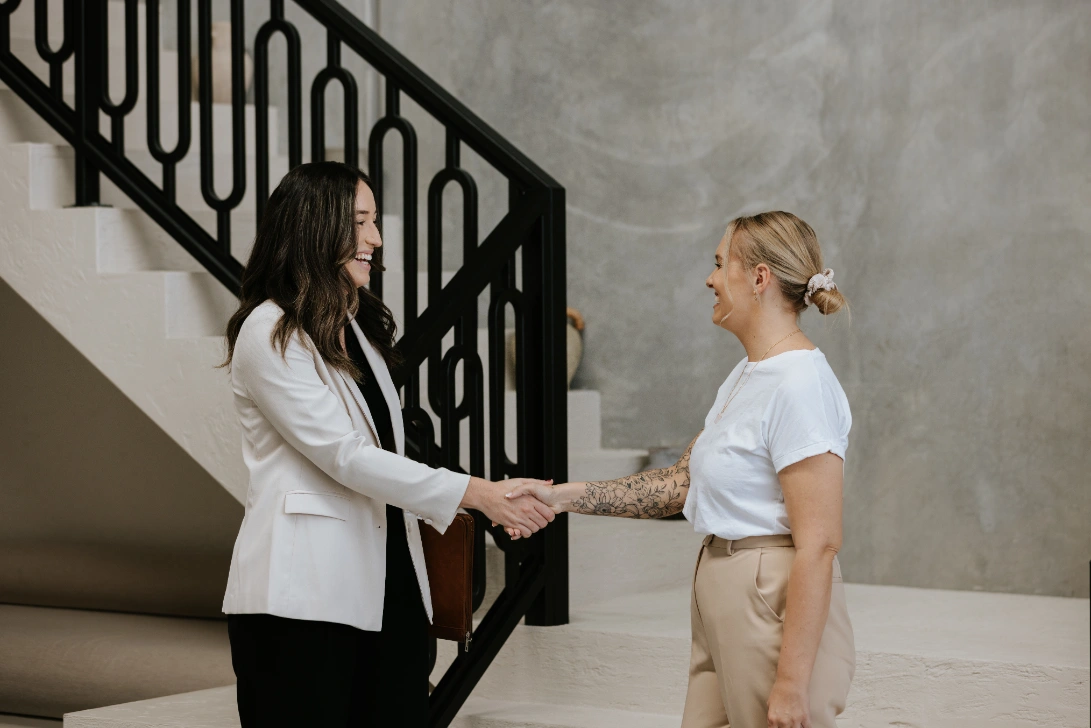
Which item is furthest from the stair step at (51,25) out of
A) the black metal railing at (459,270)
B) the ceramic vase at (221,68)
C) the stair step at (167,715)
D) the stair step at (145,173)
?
the stair step at (167,715)

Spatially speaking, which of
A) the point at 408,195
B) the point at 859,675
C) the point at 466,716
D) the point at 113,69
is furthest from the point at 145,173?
the point at 859,675

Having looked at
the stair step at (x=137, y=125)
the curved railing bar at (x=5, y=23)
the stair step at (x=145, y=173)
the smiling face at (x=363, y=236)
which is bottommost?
the smiling face at (x=363, y=236)

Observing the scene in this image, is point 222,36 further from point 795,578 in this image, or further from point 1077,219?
point 795,578

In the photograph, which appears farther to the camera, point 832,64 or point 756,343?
point 832,64

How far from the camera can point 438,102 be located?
10.9ft

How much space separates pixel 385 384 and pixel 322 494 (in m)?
0.30

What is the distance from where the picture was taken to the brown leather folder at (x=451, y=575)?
8.13ft

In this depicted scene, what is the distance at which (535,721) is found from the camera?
9.97 ft

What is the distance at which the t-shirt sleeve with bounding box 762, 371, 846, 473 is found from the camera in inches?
76.8

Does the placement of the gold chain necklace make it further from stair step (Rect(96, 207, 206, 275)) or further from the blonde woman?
stair step (Rect(96, 207, 206, 275))

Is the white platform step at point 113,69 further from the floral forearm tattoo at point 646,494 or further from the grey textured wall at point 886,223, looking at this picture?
the floral forearm tattoo at point 646,494

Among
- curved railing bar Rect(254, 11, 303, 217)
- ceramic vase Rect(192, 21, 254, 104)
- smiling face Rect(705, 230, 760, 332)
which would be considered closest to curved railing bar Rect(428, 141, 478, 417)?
curved railing bar Rect(254, 11, 303, 217)

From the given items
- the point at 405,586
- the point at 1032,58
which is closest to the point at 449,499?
the point at 405,586

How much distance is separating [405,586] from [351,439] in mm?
348
